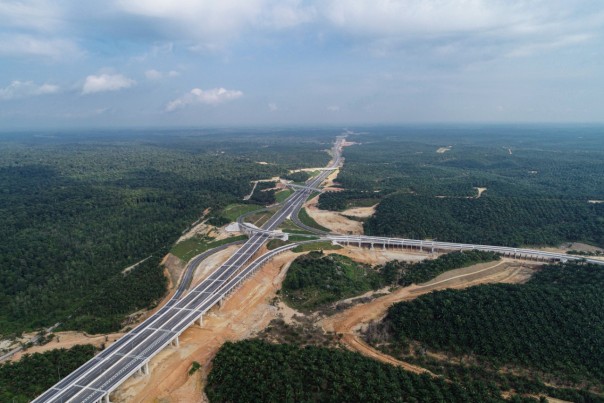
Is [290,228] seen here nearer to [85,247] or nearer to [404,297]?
[404,297]

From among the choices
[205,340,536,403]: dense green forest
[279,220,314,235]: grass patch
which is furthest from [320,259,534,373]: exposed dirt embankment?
[279,220,314,235]: grass patch

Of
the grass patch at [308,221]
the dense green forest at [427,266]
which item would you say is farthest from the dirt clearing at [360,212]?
the dense green forest at [427,266]

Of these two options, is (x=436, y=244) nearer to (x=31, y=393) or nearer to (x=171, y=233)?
(x=171, y=233)

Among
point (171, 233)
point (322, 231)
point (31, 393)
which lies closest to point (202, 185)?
point (171, 233)

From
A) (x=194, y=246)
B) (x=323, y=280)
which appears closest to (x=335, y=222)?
(x=323, y=280)

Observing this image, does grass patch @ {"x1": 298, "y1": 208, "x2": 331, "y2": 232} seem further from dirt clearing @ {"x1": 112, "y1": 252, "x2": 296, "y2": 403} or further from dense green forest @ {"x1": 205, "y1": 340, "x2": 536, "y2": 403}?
dense green forest @ {"x1": 205, "y1": 340, "x2": 536, "y2": 403}
